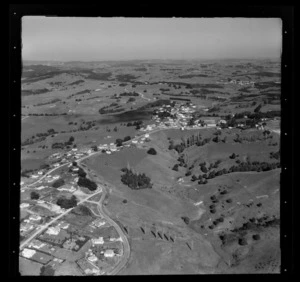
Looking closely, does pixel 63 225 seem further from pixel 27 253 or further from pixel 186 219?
pixel 186 219

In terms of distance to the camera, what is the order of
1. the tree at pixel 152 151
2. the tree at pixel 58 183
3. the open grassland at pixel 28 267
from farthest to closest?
1. the tree at pixel 152 151
2. the tree at pixel 58 183
3. the open grassland at pixel 28 267

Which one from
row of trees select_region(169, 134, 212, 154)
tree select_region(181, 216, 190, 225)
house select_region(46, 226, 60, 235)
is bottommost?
house select_region(46, 226, 60, 235)

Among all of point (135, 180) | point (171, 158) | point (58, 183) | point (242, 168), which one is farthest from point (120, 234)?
point (242, 168)

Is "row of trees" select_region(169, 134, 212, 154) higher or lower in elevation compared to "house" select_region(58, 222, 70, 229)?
higher

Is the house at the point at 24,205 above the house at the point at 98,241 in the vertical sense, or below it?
above

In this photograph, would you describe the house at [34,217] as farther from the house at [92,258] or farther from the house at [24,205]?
the house at [92,258]

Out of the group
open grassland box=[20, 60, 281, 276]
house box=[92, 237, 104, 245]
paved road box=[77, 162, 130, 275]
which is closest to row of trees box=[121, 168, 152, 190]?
open grassland box=[20, 60, 281, 276]

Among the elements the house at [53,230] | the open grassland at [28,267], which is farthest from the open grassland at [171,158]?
the house at [53,230]

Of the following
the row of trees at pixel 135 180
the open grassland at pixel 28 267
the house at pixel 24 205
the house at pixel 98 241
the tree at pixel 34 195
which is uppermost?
the row of trees at pixel 135 180

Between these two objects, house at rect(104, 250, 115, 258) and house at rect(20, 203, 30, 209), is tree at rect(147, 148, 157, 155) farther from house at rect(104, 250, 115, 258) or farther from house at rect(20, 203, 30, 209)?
house at rect(20, 203, 30, 209)

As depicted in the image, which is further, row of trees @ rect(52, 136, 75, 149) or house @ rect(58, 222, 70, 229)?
row of trees @ rect(52, 136, 75, 149)
